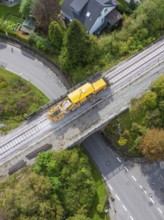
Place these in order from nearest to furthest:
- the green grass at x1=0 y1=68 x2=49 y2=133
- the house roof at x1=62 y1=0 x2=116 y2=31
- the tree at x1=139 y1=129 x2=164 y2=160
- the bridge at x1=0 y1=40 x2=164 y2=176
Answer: the tree at x1=139 y1=129 x2=164 y2=160 < the bridge at x1=0 y1=40 x2=164 y2=176 < the green grass at x1=0 y1=68 x2=49 y2=133 < the house roof at x1=62 y1=0 x2=116 y2=31

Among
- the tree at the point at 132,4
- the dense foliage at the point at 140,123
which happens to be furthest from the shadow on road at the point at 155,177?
the tree at the point at 132,4

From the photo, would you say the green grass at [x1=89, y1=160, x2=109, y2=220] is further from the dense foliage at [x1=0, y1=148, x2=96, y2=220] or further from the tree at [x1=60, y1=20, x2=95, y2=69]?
the tree at [x1=60, y1=20, x2=95, y2=69]

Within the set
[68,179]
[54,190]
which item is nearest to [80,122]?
[68,179]

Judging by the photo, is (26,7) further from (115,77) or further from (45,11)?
(115,77)

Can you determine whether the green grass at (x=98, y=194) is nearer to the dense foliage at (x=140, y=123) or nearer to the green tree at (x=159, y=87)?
the dense foliage at (x=140, y=123)

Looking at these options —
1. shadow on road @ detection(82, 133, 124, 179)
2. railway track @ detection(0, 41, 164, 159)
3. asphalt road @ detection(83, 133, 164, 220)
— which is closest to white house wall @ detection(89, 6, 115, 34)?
railway track @ detection(0, 41, 164, 159)

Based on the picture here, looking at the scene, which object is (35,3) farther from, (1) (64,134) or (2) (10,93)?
(1) (64,134)

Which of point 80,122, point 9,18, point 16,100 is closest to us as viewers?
point 80,122
